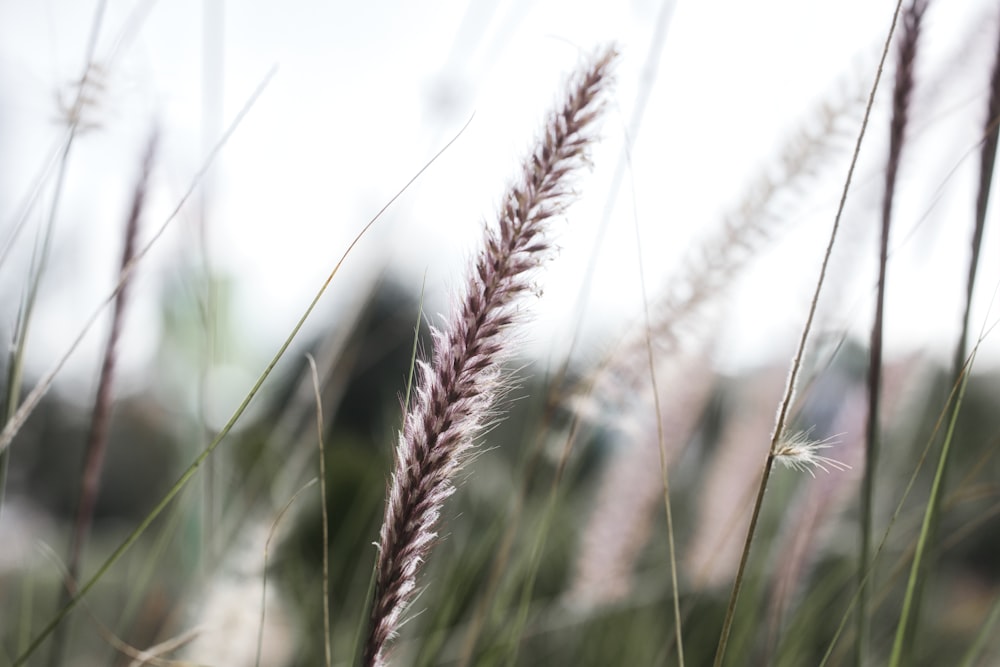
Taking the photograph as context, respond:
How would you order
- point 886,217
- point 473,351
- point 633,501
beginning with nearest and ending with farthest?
point 473,351 → point 886,217 → point 633,501

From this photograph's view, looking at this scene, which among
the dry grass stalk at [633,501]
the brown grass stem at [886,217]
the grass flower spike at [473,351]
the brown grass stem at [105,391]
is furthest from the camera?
the dry grass stalk at [633,501]

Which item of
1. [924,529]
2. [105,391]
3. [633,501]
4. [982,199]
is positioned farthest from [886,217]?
[633,501]

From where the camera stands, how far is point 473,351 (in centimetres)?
30

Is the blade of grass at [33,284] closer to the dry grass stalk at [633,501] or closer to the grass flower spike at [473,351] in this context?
the grass flower spike at [473,351]

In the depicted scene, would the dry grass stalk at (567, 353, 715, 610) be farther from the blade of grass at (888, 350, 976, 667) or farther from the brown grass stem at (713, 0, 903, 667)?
the brown grass stem at (713, 0, 903, 667)

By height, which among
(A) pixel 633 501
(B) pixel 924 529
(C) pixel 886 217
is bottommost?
(A) pixel 633 501

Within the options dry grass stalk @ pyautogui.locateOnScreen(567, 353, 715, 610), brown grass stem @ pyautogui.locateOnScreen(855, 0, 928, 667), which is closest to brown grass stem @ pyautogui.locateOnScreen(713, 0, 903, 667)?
→ brown grass stem @ pyautogui.locateOnScreen(855, 0, 928, 667)

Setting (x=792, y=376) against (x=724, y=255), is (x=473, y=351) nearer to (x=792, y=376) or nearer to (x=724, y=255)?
(x=792, y=376)

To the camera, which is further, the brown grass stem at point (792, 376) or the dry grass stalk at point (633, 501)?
the dry grass stalk at point (633, 501)

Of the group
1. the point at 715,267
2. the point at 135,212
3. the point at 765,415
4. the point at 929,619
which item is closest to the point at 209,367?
the point at 135,212

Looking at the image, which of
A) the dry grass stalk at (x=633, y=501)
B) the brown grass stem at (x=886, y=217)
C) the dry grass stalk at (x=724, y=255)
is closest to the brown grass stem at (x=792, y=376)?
the brown grass stem at (x=886, y=217)

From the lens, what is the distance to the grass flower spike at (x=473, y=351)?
0.28m

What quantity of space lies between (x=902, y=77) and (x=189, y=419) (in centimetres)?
88

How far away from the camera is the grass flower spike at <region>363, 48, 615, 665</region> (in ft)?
0.93
